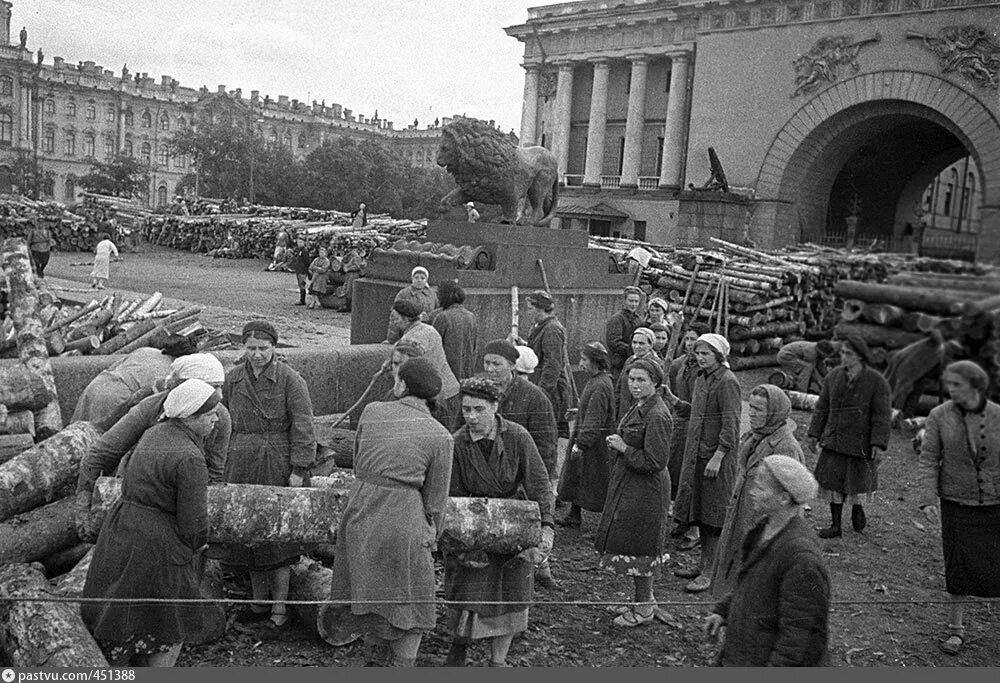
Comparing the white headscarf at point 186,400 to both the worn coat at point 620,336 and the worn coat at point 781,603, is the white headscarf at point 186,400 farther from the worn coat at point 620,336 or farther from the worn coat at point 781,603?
the worn coat at point 620,336

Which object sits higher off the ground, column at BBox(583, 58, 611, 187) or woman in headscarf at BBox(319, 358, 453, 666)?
column at BBox(583, 58, 611, 187)

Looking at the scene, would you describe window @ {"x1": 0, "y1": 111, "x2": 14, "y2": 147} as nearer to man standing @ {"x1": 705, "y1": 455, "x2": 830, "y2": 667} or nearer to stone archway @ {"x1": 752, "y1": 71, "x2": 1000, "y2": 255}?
stone archway @ {"x1": 752, "y1": 71, "x2": 1000, "y2": 255}

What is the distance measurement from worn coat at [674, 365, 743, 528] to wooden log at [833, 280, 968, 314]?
3547mm

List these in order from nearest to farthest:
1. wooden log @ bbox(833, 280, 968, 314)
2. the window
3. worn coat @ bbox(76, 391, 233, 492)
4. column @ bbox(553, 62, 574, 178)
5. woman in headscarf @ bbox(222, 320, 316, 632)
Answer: wooden log @ bbox(833, 280, 968, 314) → worn coat @ bbox(76, 391, 233, 492) → woman in headscarf @ bbox(222, 320, 316, 632) → the window → column @ bbox(553, 62, 574, 178)

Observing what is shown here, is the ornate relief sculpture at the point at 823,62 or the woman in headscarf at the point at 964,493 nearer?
the woman in headscarf at the point at 964,493

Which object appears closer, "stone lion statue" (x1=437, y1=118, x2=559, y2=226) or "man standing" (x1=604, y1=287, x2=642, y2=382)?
"man standing" (x1=604, y1=287, x2=642, y2=382)

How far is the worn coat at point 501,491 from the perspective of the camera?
170 inches

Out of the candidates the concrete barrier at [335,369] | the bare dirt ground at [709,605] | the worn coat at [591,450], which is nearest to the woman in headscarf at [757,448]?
the bare dirt ground at [709,605]

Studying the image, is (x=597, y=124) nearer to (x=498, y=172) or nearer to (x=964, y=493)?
(x=498, y=172)

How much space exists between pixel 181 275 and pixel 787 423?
22.8m

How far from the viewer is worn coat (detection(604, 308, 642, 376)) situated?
8148 mm

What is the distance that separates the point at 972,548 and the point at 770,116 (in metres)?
24.2

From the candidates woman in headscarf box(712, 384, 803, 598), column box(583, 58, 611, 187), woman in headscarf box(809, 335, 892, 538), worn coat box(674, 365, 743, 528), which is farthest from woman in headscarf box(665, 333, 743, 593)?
column box(583, 58, 611, 187)

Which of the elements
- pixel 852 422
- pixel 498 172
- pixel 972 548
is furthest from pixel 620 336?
pixel 852 422
